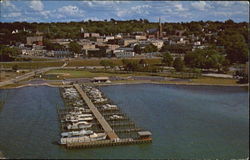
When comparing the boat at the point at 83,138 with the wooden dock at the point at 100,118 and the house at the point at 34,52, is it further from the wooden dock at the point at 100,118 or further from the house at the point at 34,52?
the house at the point at 34,52

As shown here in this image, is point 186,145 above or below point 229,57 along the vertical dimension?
below

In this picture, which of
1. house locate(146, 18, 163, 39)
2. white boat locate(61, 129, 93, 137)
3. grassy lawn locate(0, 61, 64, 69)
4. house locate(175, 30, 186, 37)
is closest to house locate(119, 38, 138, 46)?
house locate(146, 18, 163, 39)

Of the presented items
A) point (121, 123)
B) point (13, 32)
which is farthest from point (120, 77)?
point (13, 32)

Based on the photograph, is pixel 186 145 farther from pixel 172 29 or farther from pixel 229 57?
pixel 172 29

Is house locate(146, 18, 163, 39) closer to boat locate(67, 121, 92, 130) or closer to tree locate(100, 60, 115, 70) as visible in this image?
tree locate(100, 60, 115, 70)

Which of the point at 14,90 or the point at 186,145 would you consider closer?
the point at 186,145

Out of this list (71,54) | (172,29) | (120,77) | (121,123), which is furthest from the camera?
(172,29)

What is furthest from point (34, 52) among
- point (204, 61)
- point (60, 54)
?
point (204, 61)
